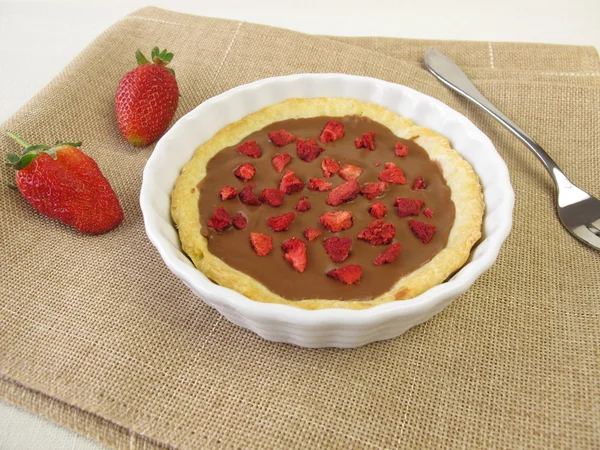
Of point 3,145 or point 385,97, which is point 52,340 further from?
point 385,97

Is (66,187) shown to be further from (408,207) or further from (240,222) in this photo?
(408,207)

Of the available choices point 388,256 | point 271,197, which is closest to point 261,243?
point 271,197

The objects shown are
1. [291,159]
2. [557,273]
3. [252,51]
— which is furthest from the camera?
[252,51]

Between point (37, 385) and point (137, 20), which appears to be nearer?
point (37, 385)

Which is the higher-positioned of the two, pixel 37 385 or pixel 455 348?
pixel 37 385

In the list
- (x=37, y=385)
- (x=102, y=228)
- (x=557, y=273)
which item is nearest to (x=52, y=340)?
(x=37, y=385)

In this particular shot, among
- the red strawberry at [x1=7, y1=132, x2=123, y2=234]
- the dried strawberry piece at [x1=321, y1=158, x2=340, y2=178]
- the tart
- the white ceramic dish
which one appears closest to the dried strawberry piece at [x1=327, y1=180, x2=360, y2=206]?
the tart
